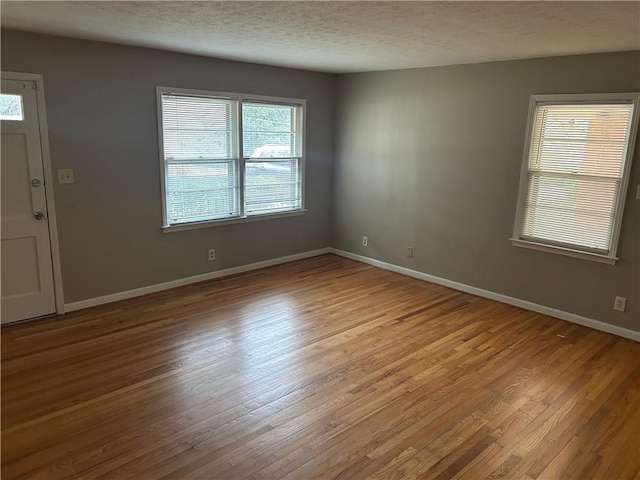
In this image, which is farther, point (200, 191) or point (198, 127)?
point (200, 191)

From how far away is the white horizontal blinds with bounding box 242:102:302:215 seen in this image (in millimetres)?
5129

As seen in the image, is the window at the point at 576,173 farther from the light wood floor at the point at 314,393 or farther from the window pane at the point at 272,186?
the window pane at the point at 272,186

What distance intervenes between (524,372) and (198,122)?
3.75 metres

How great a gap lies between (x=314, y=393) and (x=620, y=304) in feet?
9.24

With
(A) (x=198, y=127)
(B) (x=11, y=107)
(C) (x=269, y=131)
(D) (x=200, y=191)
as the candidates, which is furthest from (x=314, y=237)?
(B) (x=11, y=107)

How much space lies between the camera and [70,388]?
2871 mm

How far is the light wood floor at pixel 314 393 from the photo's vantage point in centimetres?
229

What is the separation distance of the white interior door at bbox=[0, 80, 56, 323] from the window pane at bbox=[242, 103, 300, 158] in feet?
6.79

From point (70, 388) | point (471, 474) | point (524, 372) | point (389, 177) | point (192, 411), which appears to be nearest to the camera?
point (471, 474)

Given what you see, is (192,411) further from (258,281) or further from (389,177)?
(389,177)

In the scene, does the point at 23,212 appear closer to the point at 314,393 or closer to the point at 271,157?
the point at 271,157

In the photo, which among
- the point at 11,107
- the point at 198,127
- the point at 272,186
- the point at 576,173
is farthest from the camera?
the point at 272,186

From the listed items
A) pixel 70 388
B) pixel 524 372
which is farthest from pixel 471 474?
pixel 70 388

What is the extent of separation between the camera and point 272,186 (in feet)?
18.0
